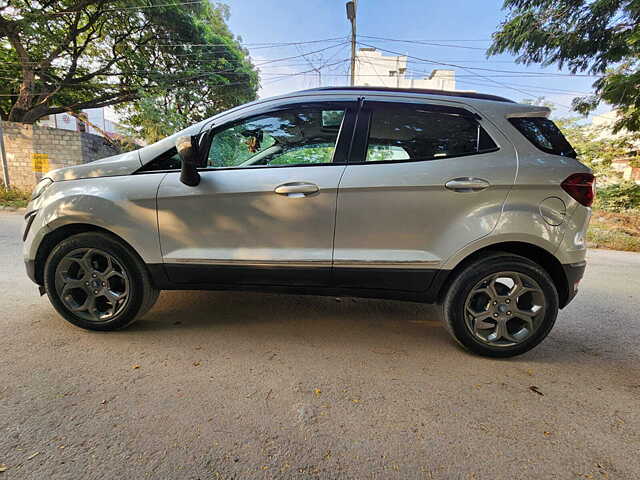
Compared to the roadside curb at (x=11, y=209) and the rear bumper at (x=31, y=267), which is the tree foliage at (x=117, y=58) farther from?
the rear bumper at (x=31, y=267)

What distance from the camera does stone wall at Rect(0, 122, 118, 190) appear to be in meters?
10.9

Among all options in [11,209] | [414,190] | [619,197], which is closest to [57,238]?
[414,190]

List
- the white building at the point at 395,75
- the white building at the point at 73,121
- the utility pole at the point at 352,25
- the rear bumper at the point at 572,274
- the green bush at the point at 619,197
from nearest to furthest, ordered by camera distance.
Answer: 1. the rear bumper at the point at 572,274
2. the green bush at the point at 619,197
3. the utility pole at the point at 352,25
4. the white building at the point at 73,121
5. the white building at the point at 395,75

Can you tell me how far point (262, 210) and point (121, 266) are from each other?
1.12 m

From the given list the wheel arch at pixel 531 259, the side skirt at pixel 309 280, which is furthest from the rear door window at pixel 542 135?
the side skirt at pixel 309 280

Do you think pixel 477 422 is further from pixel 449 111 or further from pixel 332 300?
pixel 449 111

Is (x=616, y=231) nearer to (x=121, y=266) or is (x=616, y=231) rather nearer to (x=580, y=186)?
(x=580, y=186)

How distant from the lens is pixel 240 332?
2.51 m

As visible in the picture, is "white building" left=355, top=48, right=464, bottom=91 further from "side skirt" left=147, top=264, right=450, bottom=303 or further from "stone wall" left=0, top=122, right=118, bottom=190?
"side skirt" left=147, top=264, right=450, bottom=303

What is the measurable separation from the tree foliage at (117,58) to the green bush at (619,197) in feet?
49.5

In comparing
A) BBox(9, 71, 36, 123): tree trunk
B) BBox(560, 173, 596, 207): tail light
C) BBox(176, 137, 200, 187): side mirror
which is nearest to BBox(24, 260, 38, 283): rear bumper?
BBox(176, 137, 200, 187): side mirror

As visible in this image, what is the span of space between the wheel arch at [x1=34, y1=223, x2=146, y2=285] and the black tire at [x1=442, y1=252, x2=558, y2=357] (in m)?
2.22

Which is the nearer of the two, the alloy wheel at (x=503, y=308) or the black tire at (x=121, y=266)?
the alloy wheel at (x=503, y=308)

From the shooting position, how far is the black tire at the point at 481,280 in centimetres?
216
